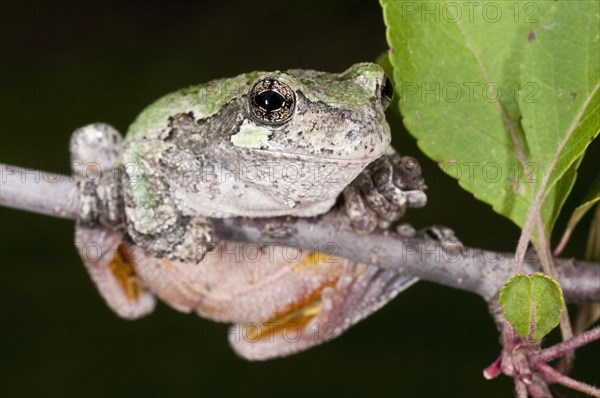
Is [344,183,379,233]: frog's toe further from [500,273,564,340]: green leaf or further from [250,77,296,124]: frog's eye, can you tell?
[500,273,564,340]: green leaf

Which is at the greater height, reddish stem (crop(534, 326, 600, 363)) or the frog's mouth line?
the frog's mouth line

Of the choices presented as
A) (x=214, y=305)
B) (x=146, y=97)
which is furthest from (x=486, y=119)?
(x=146, y=97)

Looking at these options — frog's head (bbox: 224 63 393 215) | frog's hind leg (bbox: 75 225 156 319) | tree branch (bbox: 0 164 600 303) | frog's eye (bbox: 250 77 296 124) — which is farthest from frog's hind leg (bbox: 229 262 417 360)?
frog's eye (bbox: 250 77 296 124)

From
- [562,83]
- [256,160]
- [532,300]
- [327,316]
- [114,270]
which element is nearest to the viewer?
[532,300]

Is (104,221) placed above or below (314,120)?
below

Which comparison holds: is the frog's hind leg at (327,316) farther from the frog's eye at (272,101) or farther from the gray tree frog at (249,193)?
the frog's eye at (272,101)

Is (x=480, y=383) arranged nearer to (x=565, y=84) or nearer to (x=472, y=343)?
(x=472, y=343)

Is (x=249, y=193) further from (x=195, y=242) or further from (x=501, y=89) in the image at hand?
(x=501, y=89)

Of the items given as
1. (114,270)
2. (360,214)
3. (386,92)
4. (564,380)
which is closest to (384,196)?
(360,214)

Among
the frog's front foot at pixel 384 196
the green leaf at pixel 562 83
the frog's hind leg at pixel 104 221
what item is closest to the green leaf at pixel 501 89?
the green leaf at pixel 562 83
